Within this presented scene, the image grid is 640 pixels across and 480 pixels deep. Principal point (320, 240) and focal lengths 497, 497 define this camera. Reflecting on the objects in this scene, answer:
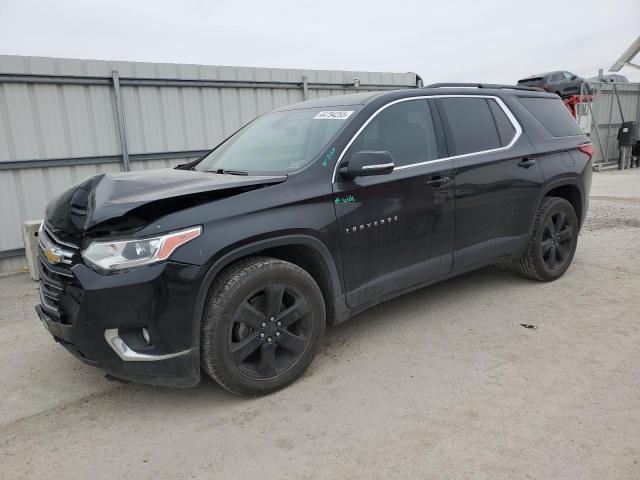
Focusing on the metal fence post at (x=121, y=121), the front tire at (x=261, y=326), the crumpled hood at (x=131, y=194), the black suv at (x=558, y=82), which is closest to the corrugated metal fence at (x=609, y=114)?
the black suv at (x=558, y=82)

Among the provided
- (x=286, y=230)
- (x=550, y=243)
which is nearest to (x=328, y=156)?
(x=286, y=230)

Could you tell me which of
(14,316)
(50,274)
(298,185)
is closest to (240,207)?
(298,185)

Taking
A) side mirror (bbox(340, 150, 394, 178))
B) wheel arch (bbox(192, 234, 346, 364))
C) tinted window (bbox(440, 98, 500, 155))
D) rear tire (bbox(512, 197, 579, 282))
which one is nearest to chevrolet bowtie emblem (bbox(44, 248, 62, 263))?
wheel arch (bbox(192, 234, 346, 364))

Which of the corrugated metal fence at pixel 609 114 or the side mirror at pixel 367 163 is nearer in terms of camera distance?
the side mirror at pixel 367 163

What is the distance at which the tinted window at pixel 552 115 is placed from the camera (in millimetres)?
4734

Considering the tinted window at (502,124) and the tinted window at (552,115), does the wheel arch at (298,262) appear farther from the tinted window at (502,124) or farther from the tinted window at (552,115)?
the tinted window at (552,115)

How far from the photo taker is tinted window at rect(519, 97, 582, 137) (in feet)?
15.5

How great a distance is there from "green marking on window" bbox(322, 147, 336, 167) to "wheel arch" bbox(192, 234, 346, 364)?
1.71ft

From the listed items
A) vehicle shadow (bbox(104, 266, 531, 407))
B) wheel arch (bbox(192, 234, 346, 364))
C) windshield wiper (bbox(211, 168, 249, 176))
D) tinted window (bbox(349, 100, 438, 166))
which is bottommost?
vehicle shadow (bbox(104, 266, 531, 407))

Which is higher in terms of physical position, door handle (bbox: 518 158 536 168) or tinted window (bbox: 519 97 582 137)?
tinted window (bbox: 519 97 582 137)

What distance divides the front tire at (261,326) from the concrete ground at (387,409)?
17 centimetres

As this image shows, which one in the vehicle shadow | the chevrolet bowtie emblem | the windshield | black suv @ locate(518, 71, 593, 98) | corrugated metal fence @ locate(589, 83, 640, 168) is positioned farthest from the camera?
black suv @ locate(518, 71, 593, 98)

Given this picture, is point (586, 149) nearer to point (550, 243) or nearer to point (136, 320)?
point (550, 243)

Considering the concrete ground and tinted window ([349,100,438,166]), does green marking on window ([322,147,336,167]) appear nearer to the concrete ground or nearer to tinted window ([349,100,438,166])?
tinted window ([349,100,438,166])
